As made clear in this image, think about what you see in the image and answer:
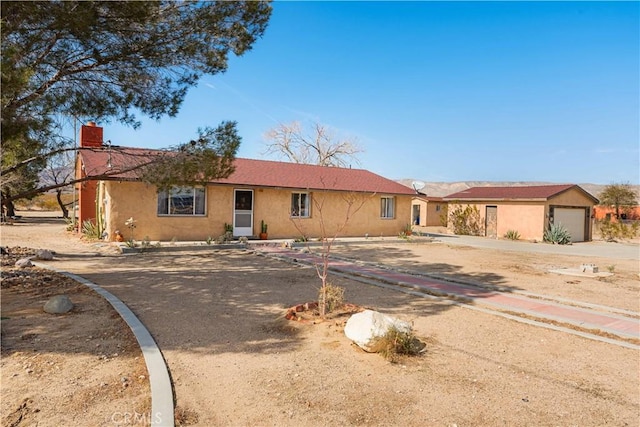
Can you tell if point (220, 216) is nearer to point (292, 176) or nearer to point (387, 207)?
point (292, 176)

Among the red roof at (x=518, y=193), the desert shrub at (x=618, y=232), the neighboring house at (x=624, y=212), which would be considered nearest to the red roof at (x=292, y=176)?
the red roof at (x=518, y=193)

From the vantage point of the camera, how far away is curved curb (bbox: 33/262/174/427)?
10.7ft

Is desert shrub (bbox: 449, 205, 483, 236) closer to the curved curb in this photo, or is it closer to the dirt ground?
the dirt ground

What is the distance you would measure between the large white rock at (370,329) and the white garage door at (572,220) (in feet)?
78.0

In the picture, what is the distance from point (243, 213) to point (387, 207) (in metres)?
8.97

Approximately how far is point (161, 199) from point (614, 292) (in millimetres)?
15300

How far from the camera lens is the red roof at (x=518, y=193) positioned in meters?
24.5

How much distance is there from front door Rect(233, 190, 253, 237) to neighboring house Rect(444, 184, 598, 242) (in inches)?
639

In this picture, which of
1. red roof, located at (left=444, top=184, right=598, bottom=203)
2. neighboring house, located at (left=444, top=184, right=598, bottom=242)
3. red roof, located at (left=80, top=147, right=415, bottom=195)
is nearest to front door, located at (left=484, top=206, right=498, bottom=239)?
neighboring house, located at (left=444, top=184, right=598, bottom=242)

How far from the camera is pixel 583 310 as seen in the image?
7277 mm

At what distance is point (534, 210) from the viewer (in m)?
24.4

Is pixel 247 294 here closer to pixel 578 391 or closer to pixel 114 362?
pixel 114 362


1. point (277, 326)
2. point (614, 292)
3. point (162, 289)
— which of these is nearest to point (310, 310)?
point (277, 326)

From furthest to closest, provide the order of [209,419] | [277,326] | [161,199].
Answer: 1. [161,199]
2. [277,326]
3. [209,419]
